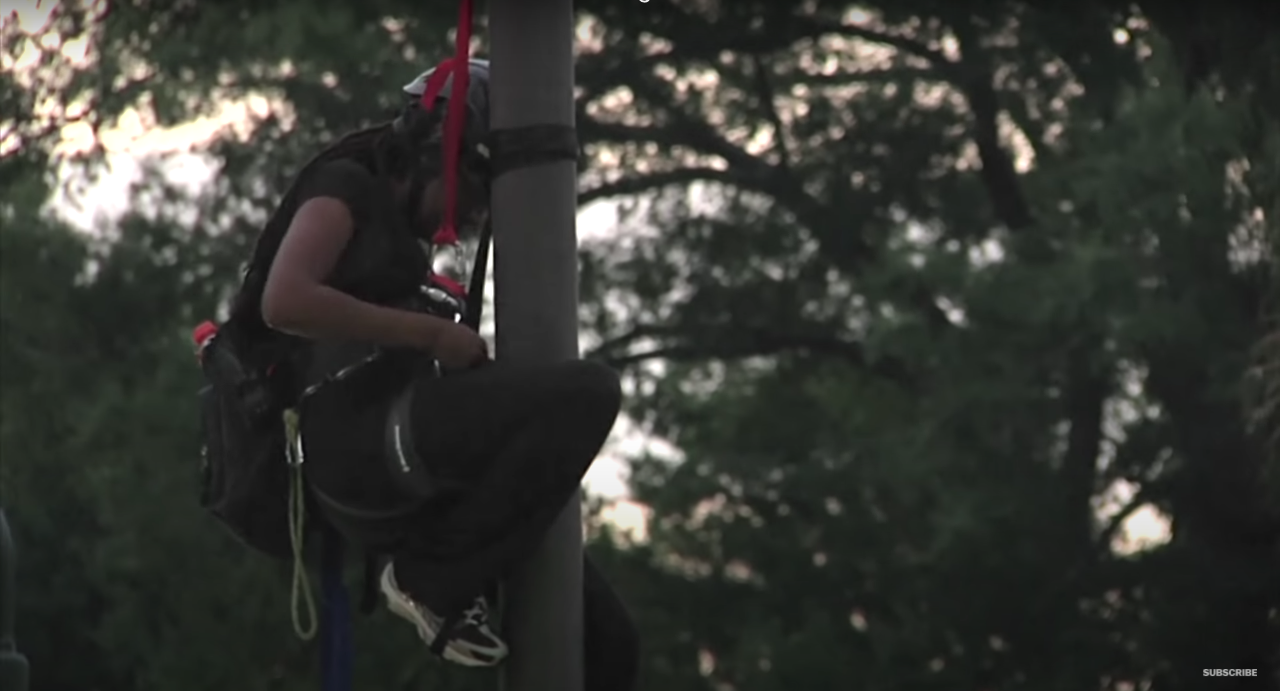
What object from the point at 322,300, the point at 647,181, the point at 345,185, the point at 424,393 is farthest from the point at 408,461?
the point at 647,181

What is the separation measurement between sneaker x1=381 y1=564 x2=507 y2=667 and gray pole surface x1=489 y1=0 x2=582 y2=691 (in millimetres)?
39

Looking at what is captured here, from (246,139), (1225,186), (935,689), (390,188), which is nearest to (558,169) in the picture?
(390,188)

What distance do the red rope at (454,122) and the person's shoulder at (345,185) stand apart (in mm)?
103

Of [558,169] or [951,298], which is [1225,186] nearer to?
[951,298]

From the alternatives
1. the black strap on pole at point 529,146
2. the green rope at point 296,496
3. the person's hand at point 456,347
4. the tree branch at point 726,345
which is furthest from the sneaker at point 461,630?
the tree branch at point 726,345

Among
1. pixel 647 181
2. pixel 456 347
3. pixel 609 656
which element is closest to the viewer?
pixel 456 347

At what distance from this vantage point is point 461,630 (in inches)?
125

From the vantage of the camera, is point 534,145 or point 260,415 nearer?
point 534,145

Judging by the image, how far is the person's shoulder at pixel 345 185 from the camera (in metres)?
3.13

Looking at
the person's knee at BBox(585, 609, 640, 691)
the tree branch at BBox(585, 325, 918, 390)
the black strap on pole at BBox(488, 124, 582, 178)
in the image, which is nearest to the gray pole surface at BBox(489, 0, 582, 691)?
the black strap on pole at BBox(488, 124, 582, 178)

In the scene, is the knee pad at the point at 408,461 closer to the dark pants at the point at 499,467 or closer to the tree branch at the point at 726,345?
the dark pants at the point at 499,467

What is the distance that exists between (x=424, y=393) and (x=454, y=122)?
0.36 metres

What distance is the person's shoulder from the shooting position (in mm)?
3135

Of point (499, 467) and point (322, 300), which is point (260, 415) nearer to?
point (322, 300)
